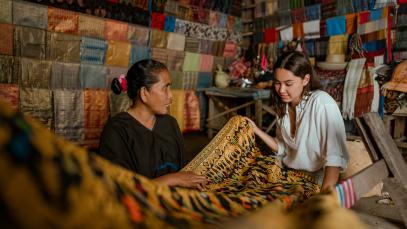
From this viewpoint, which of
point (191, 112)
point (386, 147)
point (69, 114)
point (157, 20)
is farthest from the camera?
point (191, 112)

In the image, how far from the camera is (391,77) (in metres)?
3.82

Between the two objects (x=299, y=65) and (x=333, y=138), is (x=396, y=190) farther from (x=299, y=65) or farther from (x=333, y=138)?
(x=299, y=65)

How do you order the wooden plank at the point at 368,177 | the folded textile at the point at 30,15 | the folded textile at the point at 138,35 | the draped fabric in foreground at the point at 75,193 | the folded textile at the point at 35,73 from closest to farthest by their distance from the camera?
the draped fabric in foreground at the point at 75,193, the wooden plank at the point at 368,177, the folded textile at the point at 30,15, the folded textile at the point at 35,73, the folded textile at the point at 138,35

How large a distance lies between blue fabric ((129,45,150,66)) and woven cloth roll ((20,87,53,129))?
1.39 meters

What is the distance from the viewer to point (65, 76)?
13.9 feet

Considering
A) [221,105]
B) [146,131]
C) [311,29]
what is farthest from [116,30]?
[311,29]

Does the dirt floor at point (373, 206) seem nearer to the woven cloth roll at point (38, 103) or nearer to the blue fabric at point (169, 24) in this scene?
the blue fabric at point (169, 24)

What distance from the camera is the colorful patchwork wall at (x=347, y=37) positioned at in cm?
424

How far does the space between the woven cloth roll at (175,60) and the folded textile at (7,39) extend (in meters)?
2.42

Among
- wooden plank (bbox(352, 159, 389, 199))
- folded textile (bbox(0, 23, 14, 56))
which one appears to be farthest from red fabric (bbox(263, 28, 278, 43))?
wooden plank (bbox(352, 159, 389, 199))

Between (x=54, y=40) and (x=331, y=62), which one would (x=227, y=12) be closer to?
(x=331, y=62)

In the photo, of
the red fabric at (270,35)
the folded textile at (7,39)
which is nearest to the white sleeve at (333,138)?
the folded textile at (7,39)

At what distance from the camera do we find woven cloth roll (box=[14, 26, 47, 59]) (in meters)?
3.76

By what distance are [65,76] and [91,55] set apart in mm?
492
